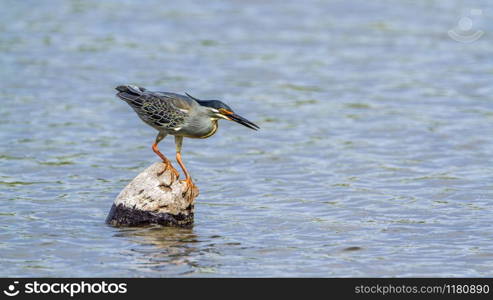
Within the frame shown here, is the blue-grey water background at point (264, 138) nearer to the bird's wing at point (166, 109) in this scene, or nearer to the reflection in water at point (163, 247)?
the reflection in water at point (163, 247)

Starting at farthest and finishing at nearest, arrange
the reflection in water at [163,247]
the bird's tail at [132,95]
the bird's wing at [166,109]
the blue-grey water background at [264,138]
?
1. the bird's tail at [132,95]
2. the bird's wing at [166,109]
3. the blue-grey water background at [264,138]
4. the reflection in water at [163,247]

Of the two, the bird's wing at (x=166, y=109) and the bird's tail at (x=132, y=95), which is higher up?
the bird's tail at (x=132, y=95)

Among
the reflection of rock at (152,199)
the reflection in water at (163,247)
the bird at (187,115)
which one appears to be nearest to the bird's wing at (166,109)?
the bird at (187,115)

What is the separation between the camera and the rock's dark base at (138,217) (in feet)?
33.9

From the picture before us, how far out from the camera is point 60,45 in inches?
779

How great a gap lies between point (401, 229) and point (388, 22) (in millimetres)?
11613

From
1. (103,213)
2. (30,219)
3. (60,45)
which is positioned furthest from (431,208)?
(60,45)

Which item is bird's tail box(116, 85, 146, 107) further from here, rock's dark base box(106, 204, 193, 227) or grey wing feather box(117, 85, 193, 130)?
rock's dark base box(106, 204, 193, 227)

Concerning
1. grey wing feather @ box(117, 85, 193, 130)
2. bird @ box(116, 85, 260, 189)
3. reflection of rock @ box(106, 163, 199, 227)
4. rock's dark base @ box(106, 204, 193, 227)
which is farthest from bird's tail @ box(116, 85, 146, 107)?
rock's dark base @ box(106, 204, 193, 227)

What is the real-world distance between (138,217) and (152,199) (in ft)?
0.85

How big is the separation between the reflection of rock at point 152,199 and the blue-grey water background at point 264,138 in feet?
0.60

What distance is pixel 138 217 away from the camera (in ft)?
33.9

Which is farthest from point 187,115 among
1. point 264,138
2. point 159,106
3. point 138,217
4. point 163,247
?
point 264,138

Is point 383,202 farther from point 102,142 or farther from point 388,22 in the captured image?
point 388,22
